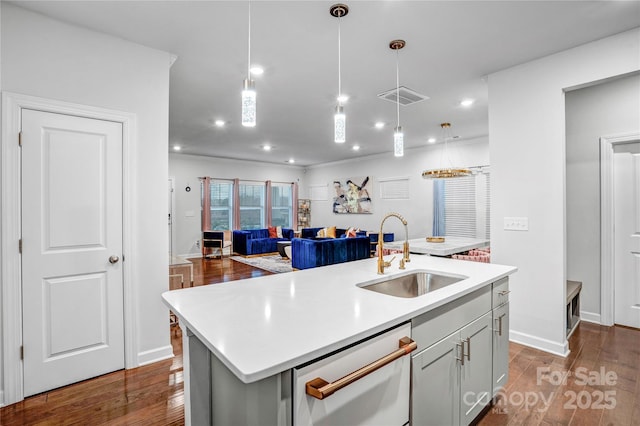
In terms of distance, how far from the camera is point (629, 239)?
133 inches

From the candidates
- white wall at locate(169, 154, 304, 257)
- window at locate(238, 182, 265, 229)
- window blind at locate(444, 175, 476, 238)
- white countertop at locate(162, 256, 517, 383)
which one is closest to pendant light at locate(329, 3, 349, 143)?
white countertop at locate(162, 256, 517, 383)

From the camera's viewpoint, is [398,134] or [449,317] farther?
[398,134]

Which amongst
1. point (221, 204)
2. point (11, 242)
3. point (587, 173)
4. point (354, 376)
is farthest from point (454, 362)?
point (221, 204)

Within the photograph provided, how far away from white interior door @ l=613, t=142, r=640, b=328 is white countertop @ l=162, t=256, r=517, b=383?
2.54 m

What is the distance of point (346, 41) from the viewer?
2.65 m

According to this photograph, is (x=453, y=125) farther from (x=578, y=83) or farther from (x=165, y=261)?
(x=165, y=261)

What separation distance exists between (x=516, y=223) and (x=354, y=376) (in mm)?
2765

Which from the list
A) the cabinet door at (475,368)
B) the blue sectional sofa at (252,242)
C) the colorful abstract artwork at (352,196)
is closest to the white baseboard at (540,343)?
the cabinet door at (475,368)

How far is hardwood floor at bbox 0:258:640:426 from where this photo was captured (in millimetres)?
1967

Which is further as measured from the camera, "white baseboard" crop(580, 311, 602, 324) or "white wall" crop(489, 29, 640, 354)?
"white baseboard" crop(580, 311, 602, 324)

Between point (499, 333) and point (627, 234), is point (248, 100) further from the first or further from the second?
point (627, 234)

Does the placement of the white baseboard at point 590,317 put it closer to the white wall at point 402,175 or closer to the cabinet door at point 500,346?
the cabinet door at point 500,346

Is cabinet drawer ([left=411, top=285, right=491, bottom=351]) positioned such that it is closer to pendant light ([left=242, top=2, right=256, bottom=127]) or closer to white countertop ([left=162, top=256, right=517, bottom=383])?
white countertop ([left=162, top=256, right=517, bottom=383])

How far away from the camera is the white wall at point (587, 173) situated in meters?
3.44
